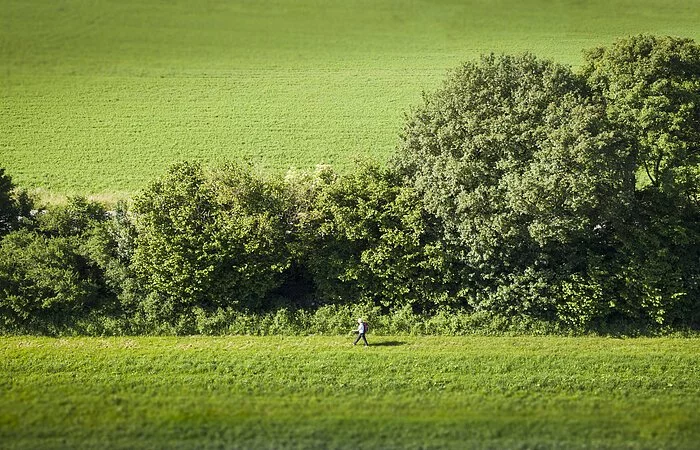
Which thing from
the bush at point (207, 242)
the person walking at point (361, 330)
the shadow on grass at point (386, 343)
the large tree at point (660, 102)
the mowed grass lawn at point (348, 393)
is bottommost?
the mowed grass lawn at point (348, 393)

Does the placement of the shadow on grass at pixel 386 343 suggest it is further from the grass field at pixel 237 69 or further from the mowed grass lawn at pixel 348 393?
the grass field at pixel 237 69

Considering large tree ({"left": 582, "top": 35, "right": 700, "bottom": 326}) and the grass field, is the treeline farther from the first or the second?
the grass field

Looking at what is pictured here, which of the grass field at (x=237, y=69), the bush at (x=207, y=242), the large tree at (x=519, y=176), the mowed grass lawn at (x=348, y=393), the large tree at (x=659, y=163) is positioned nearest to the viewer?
the mowed grass lawn at (x=348, y=393)

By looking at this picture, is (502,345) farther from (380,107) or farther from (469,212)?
(380,107)

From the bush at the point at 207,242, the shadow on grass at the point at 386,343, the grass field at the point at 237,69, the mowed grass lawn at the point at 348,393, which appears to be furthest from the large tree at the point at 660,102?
the grass field at the point at 237,69

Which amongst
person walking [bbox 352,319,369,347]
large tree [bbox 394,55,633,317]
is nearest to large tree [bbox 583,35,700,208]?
large tree [bbox 394,55,633,317]

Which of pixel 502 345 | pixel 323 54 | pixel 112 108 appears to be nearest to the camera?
pixel 502 345

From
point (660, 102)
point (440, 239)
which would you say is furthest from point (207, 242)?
point (660, 102)

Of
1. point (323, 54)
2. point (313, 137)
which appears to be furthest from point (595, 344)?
point (323, 54)
